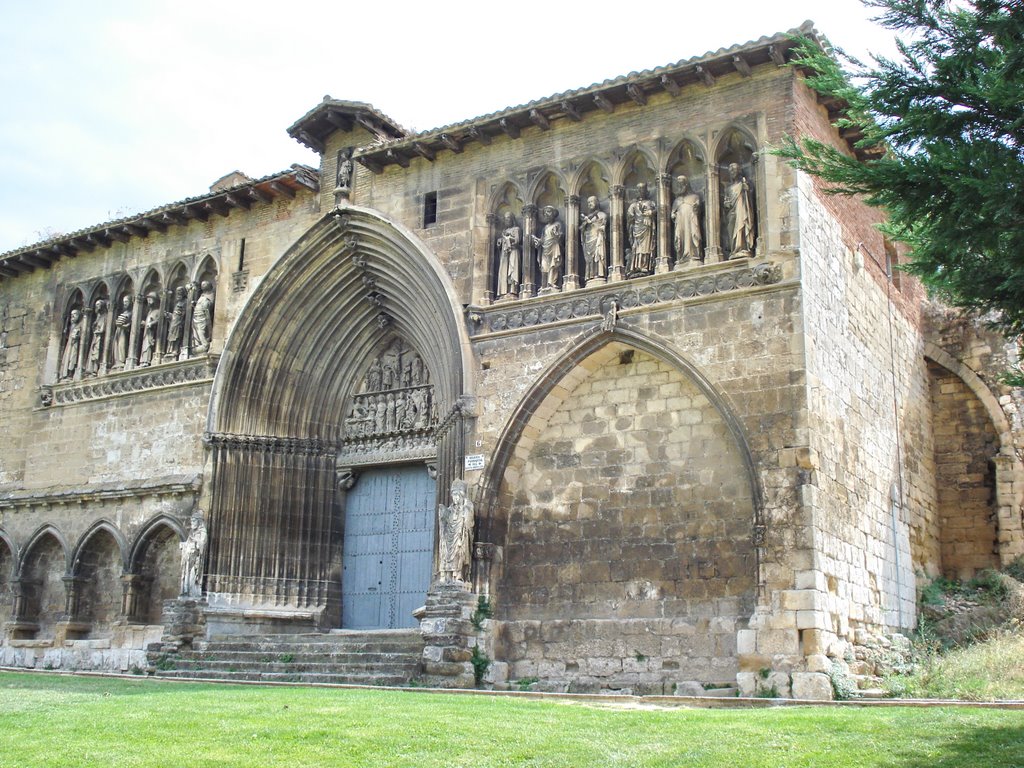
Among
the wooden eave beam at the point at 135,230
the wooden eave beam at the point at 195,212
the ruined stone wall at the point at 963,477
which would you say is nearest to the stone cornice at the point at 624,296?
the wooden eave beam at the point at 195,212

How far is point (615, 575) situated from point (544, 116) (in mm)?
6020

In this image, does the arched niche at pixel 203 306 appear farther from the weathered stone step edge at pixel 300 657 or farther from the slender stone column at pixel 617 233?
the slender stone column at pixel 617 233

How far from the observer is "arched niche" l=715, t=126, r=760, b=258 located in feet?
45.2

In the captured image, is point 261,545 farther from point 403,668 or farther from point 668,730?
point 668,730

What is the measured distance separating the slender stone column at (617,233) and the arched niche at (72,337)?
10066 millimetres

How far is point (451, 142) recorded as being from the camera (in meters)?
16.0

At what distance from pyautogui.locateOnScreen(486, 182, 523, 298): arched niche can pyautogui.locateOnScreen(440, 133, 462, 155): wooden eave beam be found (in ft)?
2.91

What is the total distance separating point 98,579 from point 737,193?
11.8 meters

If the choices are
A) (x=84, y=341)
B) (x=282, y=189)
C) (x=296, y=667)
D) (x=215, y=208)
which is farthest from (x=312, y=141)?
(x=296, y=667)

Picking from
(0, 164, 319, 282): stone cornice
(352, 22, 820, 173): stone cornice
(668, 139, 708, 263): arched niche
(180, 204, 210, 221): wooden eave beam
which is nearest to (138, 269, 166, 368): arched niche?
(0, 164, 319, 282): stone cornice

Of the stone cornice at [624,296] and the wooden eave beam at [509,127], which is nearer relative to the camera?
the stone cornice at [624,296]

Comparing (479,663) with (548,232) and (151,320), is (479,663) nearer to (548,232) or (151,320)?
(548,232)

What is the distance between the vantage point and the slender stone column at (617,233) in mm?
14570

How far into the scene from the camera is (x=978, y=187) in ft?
21.0
